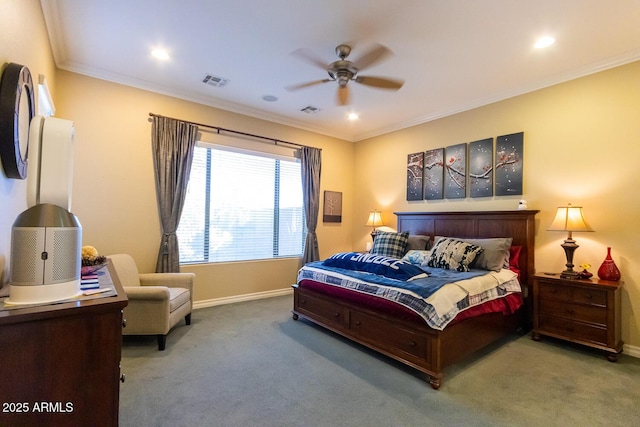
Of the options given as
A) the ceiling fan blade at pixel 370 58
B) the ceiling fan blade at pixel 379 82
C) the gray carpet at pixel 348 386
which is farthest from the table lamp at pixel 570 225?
the ceiling fan blade at pixel 370 58

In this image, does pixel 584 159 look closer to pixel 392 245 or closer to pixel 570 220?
pixel 570 220

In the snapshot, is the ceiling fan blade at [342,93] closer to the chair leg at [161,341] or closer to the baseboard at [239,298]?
the chair leg at [161,341]

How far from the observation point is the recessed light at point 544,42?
284cm

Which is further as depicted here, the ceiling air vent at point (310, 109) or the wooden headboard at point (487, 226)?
the ceiling air vent at point (310, 109)

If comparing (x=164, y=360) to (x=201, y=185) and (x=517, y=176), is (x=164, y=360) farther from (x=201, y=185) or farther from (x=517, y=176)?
(x=517, y=176)

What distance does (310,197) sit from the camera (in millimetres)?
5484

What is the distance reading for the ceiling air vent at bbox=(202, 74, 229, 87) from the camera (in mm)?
3777

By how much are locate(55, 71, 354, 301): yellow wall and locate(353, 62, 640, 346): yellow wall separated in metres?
3.80

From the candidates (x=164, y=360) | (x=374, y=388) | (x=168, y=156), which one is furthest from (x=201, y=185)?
(x=374, y=388)

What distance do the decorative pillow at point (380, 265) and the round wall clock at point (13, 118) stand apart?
2.85 m

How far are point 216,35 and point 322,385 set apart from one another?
3263mm

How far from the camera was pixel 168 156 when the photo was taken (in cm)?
406

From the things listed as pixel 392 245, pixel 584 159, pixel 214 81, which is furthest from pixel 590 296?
pixel 214 81

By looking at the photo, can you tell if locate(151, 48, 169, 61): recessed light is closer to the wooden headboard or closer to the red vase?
the wooden headboard
